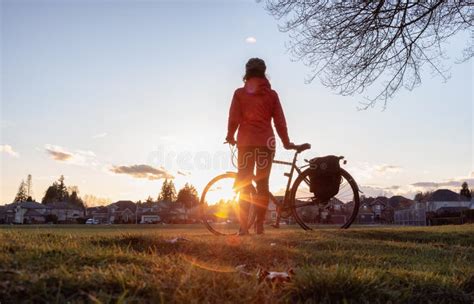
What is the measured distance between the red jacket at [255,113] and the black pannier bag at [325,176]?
1.03m

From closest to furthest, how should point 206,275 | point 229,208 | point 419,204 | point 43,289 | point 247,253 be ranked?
point 43,289 < point 206,275 < point 247,253 < point 229,208 < point 419,204

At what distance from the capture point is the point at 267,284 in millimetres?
3119

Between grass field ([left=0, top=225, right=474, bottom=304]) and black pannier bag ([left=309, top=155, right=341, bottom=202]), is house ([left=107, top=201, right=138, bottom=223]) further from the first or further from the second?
grass field ([left=0, top=225, right=474, bottom=304])

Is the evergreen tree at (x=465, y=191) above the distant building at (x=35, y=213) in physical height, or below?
above

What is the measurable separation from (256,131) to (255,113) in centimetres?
27

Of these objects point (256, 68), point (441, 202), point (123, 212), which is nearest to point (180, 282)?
point (256, 68)

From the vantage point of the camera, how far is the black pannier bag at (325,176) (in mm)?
8008

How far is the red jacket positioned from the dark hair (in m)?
0.08

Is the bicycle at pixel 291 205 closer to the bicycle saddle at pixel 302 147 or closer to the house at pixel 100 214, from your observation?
the bicycle saddle at pixel 302 147

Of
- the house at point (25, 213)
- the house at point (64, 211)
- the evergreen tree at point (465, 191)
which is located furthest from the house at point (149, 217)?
the evergreen tree at point (465, 191)

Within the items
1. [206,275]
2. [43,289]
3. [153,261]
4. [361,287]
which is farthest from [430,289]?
[43,289]

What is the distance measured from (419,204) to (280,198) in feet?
361

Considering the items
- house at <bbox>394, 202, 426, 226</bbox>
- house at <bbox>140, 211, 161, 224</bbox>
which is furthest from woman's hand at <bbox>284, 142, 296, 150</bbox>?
house at <bbox>140, 211, 161, 224</bbox>

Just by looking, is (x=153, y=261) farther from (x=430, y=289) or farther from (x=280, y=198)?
(x=280, y=198)
